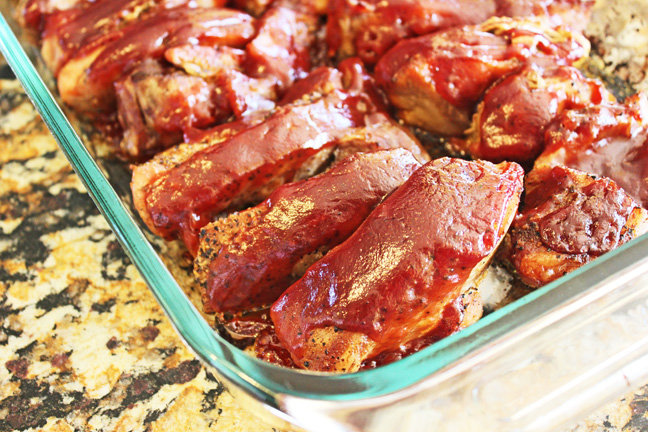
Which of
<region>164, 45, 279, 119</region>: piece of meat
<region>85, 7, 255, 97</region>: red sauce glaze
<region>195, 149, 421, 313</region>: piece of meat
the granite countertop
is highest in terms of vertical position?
<region>85, 7, 255, 97</region>: red sauce glaze

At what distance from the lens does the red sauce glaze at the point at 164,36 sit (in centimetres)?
228

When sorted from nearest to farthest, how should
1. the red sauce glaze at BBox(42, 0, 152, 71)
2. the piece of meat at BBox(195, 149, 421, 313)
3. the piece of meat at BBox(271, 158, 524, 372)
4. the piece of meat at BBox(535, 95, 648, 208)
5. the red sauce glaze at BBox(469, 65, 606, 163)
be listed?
the piece of meat at BBox(271, 158, 524, 372) → the piece of meat at BBox(195, 149, 421, 313) → the piece of meat at BBox(535, 95, 648, 208) → the red sauce glaze at BBox(469, 65, 606, 163) → the red sauce glaze at BBox(42, 0, 152, 71)

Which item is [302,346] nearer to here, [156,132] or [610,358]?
[610,358]

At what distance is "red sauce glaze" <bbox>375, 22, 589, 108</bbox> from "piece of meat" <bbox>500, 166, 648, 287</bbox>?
52cm

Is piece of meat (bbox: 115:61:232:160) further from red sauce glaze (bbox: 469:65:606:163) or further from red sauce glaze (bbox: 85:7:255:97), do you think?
red sauce glaze (bbox: 469:65:606:163)

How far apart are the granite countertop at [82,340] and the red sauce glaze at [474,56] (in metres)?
1.18

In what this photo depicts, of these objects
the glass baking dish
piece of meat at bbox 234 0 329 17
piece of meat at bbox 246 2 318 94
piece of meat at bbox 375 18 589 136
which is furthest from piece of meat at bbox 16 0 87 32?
the glass baking dish

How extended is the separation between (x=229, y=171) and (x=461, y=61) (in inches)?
37.2

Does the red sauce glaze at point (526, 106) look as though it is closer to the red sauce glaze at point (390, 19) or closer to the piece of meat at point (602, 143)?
the piece of meat at point (602, 143)

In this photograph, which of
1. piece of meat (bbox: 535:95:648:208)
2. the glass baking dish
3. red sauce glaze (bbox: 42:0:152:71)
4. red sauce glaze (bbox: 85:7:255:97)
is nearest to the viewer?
the glass baking dish

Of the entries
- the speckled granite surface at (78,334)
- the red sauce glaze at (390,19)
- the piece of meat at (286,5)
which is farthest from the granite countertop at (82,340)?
the red sauce glaze at (390,19)

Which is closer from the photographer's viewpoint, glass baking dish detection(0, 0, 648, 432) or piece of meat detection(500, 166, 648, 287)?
glass baking dish detection(0, 0, 648, 432)

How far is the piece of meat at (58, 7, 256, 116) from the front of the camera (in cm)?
228

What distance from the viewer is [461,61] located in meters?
2.09
